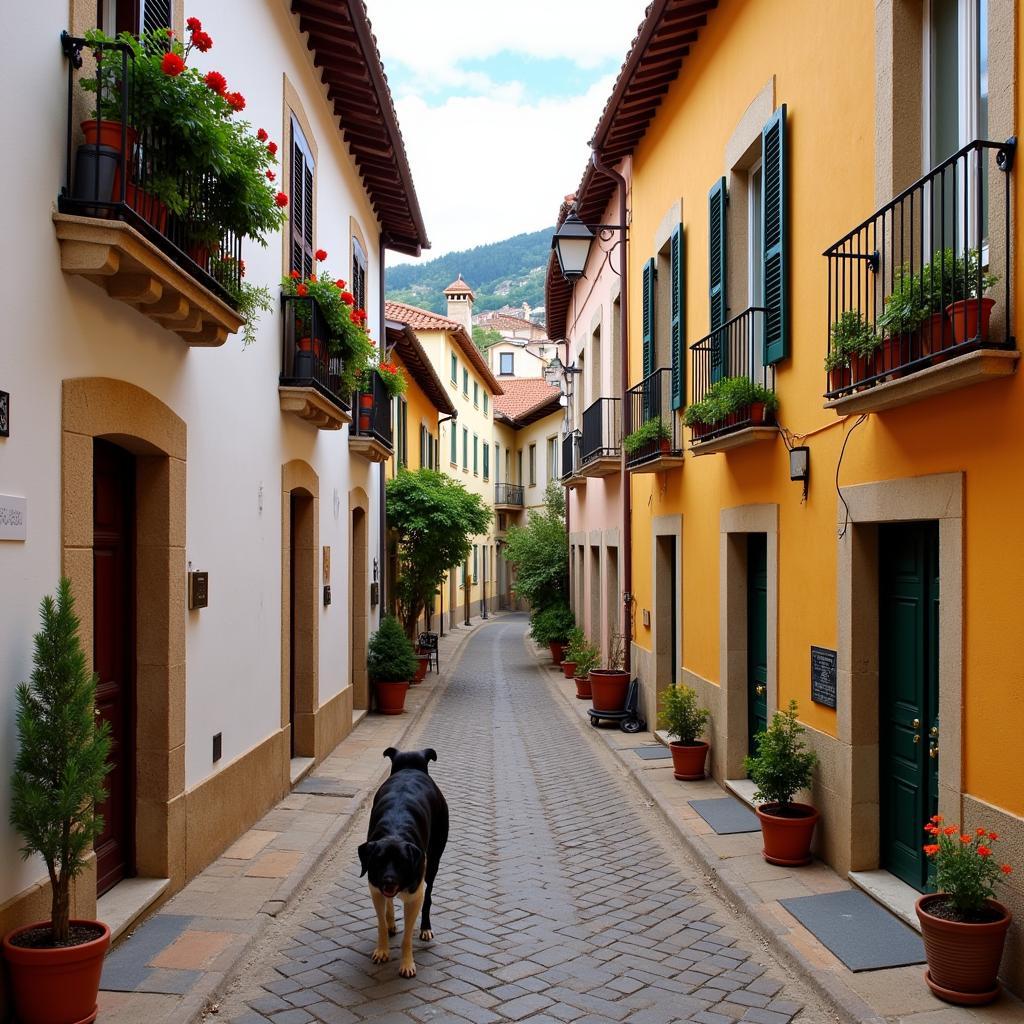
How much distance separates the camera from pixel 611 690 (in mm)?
13117

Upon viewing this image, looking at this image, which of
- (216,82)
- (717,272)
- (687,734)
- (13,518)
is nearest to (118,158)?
(216,82)

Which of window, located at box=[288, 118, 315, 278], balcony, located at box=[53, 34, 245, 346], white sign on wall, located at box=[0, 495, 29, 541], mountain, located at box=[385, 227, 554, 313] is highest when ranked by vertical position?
mountain, located at box=[385, 227, 554, 313]

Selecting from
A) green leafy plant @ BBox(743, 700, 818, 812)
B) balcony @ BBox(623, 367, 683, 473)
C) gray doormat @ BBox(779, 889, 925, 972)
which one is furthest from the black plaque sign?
balcony @ BBox(623, 367, 683, 473)

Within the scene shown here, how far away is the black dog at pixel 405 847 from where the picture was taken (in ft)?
15.8

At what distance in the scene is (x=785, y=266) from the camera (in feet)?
24.7

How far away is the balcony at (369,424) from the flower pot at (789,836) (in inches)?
299

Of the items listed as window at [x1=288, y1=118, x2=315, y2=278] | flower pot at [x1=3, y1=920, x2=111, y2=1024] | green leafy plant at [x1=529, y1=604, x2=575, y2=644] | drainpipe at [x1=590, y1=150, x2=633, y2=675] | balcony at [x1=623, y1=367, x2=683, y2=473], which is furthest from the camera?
green leafy plant at [x1=529, y1=604, x2=575, y2=644]

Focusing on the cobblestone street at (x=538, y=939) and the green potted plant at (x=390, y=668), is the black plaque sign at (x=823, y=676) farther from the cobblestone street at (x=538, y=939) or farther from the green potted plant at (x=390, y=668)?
the green potted plant at (x=390, y=668)

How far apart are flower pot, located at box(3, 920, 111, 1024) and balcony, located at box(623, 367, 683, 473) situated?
8033mm

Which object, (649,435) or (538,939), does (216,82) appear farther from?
(649,435)

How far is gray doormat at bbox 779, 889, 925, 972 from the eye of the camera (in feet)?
16.6

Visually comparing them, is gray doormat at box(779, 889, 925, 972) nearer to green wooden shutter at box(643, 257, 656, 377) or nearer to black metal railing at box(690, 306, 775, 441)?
black metal railing at box(690, 306, 775, 441)

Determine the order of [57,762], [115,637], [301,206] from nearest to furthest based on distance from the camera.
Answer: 1. [57,762]
2. [115,637]
3. [301,206]

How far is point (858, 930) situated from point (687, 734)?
4057 mm
